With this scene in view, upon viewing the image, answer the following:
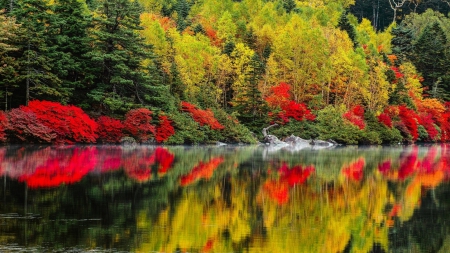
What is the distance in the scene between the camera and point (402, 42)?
84.7m

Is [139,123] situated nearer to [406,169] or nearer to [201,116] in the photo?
[201,116]

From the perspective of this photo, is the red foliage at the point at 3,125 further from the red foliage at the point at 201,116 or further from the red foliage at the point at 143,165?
the red foliage at the point at 201,116

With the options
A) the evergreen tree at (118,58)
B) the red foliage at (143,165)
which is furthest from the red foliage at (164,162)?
the evergreen tree at (118,58)

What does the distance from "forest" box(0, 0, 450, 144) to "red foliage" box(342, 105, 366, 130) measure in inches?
7.1

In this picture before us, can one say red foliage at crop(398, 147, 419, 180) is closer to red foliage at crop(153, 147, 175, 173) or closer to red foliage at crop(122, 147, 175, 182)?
red foliage at crop(153, 147, 175, 173)

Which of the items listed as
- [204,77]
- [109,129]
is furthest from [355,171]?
[204,77]

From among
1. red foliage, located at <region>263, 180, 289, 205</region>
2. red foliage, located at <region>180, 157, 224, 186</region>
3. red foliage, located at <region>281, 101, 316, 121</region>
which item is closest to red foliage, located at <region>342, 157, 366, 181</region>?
red foliage, located at <region>263, 180, 289, 205</region>

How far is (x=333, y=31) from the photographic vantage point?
2517 inches

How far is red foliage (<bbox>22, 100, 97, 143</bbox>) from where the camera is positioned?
1481 inches

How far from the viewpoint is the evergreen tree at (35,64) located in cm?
3869

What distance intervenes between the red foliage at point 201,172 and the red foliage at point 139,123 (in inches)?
556

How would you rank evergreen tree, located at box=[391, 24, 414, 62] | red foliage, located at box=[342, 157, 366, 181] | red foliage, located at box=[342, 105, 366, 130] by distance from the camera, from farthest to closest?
1. evergreen tree, located at box=[391, 24, 414, 62]
2. red foliage, located at box=[342, 105, 366, 130]
3. red foliage, located at box=[342, 157, 366, 181]

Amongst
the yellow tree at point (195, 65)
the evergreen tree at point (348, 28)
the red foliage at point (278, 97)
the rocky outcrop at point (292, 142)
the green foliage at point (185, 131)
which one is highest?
the evergreen tree at point (348, 28)

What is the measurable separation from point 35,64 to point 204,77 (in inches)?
743
